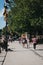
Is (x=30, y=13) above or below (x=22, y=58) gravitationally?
below

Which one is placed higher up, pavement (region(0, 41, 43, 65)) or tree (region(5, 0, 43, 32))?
pavement (region(0, 41, 43, 65))

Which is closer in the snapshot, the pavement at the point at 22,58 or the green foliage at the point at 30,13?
the pavement at the point at 22,58

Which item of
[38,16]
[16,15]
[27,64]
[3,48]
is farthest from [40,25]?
[27,64]

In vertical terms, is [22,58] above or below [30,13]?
above

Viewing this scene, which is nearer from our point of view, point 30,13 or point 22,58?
point 22,58

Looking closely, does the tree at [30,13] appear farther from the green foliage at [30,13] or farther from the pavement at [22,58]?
the pavement at [22,58]

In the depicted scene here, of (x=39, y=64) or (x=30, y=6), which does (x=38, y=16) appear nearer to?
(x=30, y=6)

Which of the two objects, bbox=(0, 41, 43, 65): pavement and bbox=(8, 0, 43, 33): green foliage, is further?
bbox=(8, 0, 43, 33): green foliage

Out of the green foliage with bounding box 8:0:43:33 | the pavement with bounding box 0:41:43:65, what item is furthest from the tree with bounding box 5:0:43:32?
the pavement with bounding box 0:41:43:65

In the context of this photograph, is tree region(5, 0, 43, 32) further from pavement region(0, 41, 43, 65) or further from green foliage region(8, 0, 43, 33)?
pavement region(0, 41, 43, 65)

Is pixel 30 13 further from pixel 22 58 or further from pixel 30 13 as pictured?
pixel 22 58

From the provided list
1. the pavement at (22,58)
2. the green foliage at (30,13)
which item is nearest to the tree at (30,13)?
the green foliage at (30,13)

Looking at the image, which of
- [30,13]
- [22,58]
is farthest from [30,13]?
[22,58]

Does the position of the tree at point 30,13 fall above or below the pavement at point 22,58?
below
